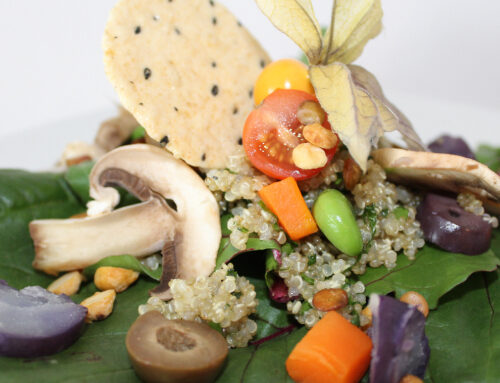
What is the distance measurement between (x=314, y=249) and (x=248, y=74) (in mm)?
1045

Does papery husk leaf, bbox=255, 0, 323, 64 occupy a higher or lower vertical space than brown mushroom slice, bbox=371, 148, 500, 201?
higher

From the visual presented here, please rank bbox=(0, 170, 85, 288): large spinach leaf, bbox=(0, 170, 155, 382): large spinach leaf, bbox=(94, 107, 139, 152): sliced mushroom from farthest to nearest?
bbox=(94, 107, 139, 152): sliced mushroom
bbox=(0, 170, 85, 288): large spinach leaf
bbox=(0, 170, 155, 382): large spinach leaf

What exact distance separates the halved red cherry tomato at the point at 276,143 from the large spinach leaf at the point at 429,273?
0.58 m

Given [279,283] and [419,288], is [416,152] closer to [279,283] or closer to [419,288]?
[419,288]

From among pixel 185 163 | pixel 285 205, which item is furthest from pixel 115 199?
pixel 285 205

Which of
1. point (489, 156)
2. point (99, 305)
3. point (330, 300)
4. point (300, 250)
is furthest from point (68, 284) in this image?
point (489, 156)

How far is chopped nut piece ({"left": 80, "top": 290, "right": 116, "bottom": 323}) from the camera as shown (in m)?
2.34

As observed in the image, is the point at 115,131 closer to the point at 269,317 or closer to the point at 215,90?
the point at 215,90

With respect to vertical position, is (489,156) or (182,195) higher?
(182,195)

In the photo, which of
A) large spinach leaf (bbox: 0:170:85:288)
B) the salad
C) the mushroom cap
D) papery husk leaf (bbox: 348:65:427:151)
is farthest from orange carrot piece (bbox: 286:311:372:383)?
large spinach leaf (bbox: 0:170:85:288)

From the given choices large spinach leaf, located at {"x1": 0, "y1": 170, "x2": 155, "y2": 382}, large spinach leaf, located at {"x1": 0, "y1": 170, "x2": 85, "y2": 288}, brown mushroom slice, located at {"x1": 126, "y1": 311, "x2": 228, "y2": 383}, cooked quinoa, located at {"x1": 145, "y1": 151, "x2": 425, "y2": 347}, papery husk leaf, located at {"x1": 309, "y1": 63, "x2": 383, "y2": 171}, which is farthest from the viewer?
large spinach leaf, located at {"x1": 0, "y1": 170, "x2": 85, "y2": 288}

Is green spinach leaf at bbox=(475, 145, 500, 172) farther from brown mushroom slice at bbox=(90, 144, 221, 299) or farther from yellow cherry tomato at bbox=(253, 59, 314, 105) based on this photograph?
brown mushroom slice at bbox=(90, 144, 221, 299)

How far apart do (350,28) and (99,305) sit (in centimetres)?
172

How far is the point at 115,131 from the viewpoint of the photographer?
345 cm
